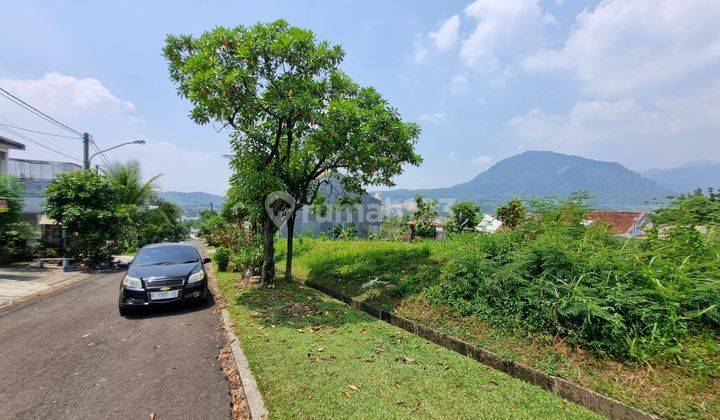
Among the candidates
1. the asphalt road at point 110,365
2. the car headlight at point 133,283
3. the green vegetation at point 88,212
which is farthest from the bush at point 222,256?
the green vegetation at point 88,212

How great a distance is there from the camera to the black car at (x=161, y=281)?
704 cm

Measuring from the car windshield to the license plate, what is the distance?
1.12m

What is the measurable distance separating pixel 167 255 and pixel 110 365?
13.3 ft

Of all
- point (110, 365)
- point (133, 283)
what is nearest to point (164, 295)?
point (133, 283)

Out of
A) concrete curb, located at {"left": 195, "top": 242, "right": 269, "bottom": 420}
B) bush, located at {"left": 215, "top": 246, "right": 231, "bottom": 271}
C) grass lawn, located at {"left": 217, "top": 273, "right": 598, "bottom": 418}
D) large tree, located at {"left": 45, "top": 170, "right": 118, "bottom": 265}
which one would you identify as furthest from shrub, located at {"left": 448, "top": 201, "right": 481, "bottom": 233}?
large tree, located at {"left": 45, "top": 170, "right": 118, "bottom": 265}

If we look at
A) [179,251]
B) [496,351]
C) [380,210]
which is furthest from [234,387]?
[380,210]

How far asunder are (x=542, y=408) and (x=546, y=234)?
305 cm

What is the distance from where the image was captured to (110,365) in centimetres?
472

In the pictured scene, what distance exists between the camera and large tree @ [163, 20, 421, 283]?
7375 mm

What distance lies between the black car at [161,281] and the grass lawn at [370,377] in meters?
1.75

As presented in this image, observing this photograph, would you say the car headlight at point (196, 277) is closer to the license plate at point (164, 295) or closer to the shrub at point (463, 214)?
the license plate at point (164, 295)

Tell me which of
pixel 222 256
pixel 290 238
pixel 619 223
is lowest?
pixel 222 256

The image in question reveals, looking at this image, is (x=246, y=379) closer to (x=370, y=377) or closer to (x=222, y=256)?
(x=370, y=377)

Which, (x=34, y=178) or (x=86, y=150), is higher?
(x=86, y=150)
